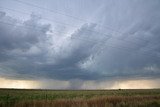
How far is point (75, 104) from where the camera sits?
18.7 metres

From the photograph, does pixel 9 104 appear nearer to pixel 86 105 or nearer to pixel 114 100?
pixel 86 105

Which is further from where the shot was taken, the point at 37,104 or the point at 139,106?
the point at 139,106

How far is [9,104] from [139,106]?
12.1 m

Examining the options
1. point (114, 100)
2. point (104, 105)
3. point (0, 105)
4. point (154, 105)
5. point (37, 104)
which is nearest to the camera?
point (0, 105)

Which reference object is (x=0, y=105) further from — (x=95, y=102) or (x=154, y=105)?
(x=154, y=105)

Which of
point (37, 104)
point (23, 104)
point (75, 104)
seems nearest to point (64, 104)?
point (75, 104)

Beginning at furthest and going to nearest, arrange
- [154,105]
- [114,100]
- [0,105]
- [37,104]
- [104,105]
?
[114,100] → [154,105] → [104,105] → [37,104] → [0,105]

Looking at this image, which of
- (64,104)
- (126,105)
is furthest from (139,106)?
(64,104)

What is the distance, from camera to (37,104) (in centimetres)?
1770

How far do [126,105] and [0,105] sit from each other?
1173cm

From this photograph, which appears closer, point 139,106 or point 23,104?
point 23,104

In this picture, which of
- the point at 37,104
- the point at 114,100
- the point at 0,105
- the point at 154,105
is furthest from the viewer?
the point at 114,100

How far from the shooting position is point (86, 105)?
18125 millimetres

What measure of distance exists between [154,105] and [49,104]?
35.2ft
